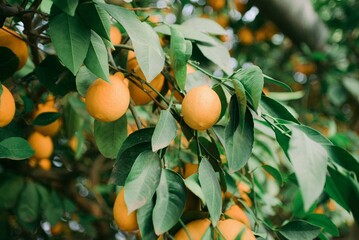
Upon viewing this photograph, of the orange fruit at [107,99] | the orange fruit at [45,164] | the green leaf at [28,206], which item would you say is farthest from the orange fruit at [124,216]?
the orange fruit at [45,164]

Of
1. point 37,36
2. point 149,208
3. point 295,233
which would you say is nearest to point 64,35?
point 37,36

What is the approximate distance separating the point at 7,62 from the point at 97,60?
0.60ft

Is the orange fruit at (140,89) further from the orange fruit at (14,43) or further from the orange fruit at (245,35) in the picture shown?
the orange fruit at (245,35)

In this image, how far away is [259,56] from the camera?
203 centimetres

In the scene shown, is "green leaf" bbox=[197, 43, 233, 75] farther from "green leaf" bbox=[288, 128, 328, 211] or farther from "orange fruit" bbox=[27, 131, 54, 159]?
"orange fruit" bbox=[27, 131, 54, 159]

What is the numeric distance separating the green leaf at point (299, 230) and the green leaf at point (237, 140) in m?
0.15

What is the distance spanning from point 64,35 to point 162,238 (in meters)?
0.26

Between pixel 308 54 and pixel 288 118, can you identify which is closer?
pixel 288 118

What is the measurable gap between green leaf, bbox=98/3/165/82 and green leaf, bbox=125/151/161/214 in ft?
0.30

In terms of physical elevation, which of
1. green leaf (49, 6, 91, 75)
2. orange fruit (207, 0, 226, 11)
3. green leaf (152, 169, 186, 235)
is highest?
green leaf (49, 6, 91, 75)

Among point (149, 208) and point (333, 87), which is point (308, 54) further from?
point (149, 208)

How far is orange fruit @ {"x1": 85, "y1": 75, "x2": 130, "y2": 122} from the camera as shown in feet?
1.83

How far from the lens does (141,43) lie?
0.54 m

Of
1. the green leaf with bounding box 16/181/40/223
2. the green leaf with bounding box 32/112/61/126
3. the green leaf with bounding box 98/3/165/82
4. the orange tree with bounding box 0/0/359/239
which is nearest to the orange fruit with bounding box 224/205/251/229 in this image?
the orange tree with bounding box 0/0/359/239
